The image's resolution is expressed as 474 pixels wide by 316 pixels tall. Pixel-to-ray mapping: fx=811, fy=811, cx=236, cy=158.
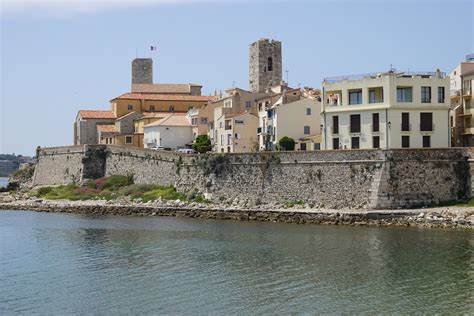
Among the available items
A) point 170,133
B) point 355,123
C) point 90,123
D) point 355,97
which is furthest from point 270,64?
point 355,123

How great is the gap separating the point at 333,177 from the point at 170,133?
93.7ft

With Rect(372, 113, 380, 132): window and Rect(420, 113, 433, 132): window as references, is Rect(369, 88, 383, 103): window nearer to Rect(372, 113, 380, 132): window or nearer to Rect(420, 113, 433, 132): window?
Rect(372, 113, 380, 132): window

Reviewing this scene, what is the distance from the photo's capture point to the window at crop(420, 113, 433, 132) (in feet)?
157

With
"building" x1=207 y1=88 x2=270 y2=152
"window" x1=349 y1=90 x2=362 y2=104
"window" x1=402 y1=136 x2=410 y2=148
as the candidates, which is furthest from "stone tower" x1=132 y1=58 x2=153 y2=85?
"window" x1=402 y1=136 x2=410 y2=148

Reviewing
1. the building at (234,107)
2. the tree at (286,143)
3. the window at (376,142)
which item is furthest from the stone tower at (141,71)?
the window at (376,142)

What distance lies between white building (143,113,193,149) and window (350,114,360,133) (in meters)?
25.3

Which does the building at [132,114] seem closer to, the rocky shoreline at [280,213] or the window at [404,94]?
the rocky shoreline at [280,213]

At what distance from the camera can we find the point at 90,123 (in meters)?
81.0

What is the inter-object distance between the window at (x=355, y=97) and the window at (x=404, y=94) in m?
2.43

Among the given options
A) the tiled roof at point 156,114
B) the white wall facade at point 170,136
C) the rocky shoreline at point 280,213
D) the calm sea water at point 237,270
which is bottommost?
the calm sea water at point 237,270

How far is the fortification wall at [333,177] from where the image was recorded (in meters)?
44.0

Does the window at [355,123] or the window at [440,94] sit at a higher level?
the window at [440,94]

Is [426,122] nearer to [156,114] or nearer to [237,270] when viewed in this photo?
[237,270]

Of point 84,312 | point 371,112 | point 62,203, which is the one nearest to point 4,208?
point 62,203
